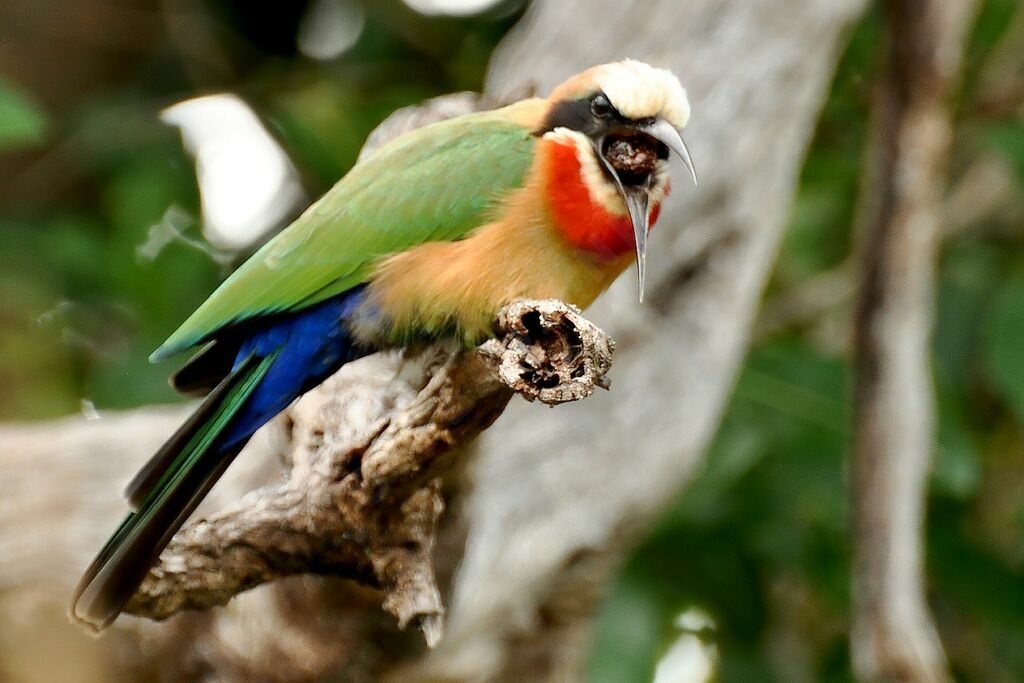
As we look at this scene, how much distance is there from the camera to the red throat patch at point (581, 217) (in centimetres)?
253

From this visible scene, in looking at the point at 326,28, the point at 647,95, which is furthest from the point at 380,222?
the point at 326,28

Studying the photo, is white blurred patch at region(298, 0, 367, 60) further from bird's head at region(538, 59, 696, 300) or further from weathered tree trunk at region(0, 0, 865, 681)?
bird's head at region(538, 59, 696, 300)

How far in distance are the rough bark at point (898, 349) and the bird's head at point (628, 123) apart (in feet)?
3.31

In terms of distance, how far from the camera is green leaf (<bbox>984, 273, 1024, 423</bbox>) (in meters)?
3.42

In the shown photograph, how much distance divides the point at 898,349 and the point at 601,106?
1.17 meters

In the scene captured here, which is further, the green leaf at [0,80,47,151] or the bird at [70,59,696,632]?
the green leaf at [0,80,47,151]

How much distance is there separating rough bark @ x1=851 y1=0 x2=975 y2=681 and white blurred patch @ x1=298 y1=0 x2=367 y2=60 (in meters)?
1.93

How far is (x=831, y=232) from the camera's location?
14.7 ft

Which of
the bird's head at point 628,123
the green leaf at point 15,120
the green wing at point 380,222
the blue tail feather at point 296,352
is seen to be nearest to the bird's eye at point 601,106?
the bird's head at point 628,123

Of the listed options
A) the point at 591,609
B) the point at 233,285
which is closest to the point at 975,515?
the point at 591,609

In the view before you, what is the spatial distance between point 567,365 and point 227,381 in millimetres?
Result: 801

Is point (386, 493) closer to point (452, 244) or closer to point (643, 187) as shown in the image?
point (452, 244)

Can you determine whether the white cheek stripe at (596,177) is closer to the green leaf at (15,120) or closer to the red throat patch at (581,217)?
the red throat patch at (581,217)

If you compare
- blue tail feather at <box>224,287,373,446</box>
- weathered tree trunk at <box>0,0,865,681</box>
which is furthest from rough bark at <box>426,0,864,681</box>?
blue tail feather at <box>224,287,373,446</box>
